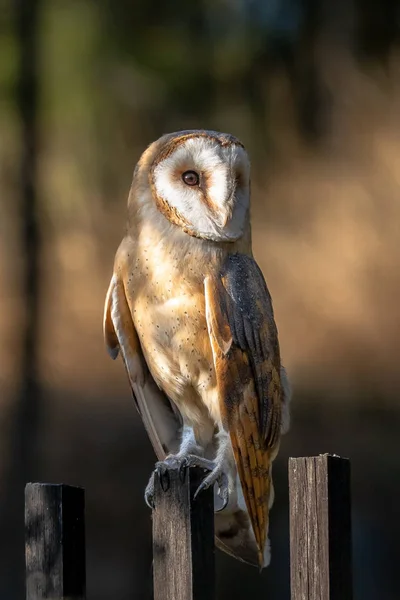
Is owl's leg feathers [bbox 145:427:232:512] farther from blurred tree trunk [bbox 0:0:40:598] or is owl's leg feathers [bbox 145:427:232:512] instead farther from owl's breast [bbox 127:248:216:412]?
blurred tree trunk [bbox 0:0:40:598]

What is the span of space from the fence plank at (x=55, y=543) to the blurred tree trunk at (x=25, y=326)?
3600 millimetres

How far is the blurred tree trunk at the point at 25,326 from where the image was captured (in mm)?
5332

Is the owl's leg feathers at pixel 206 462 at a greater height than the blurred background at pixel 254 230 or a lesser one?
lesser

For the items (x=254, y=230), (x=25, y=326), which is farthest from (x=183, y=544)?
(x=25, y=326)

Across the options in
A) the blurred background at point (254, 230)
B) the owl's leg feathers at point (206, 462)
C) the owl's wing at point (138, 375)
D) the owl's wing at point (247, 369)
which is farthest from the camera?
the blurred background at point (254, 230)

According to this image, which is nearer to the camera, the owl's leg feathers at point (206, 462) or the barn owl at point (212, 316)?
the owl's leg feathers at point (206, 462)

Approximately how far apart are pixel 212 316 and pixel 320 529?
1017mm

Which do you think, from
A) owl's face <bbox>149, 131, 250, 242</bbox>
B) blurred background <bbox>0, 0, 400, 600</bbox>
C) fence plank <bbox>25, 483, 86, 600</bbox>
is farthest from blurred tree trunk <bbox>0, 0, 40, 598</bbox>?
fence plank <bbox>25, 483, 86, 600</bbox>

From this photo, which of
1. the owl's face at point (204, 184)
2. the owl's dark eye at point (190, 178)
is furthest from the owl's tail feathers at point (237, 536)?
the owl's dark eye at point (190, 178)

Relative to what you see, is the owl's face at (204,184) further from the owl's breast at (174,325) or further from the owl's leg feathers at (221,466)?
the owl's leg feathers at (221,466)

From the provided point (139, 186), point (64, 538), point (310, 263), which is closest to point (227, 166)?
point (139, 186)

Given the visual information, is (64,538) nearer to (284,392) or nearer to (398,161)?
(284,392)

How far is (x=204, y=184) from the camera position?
2.70 metres

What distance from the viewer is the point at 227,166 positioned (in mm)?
2633
